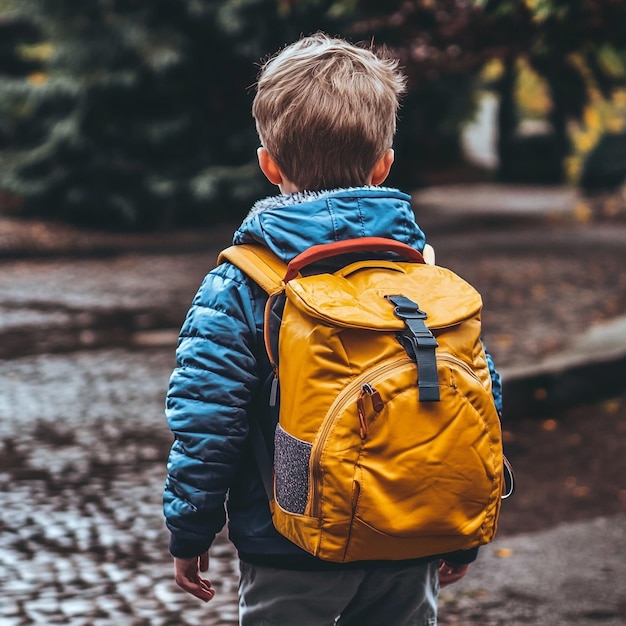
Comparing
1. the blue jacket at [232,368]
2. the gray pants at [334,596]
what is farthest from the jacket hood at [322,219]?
the gray pants at [334,596]

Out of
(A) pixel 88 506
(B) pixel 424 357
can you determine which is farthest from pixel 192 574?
(A) pixel 88 506

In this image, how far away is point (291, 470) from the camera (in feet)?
6.15

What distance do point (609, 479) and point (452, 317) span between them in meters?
3.85

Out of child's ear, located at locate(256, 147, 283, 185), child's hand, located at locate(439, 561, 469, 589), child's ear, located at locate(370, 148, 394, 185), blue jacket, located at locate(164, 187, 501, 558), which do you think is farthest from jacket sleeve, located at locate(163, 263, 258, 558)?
child's hand, located at locate(439, 561, 469, 589)

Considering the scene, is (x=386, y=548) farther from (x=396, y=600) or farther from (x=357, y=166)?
(x=357, y=166)

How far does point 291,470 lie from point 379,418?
0.67 feet

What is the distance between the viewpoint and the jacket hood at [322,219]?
1959 mm

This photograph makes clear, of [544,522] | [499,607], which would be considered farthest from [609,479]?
[499,607]

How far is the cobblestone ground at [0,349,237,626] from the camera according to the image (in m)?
3.61

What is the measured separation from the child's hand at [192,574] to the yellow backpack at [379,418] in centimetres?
26

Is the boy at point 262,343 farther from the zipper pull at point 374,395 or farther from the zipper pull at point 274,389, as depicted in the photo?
the zipper pull at point 374,395

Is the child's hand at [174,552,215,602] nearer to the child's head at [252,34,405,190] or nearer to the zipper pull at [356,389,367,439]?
the zipper pull at [356,389,367,439]

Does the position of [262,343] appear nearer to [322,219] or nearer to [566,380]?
[322,219]

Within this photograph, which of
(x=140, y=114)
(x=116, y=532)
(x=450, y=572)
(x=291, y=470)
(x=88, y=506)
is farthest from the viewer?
(x=140, y=114)
